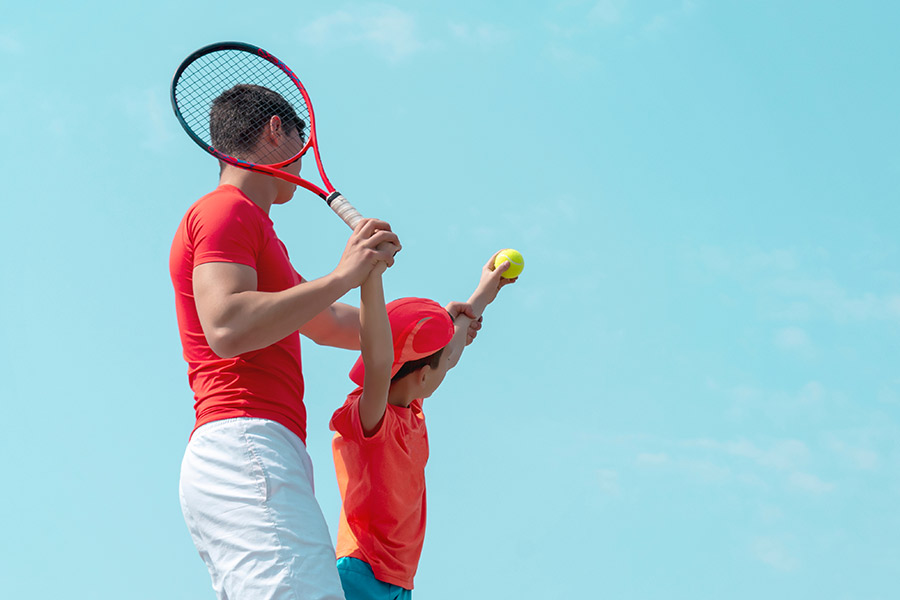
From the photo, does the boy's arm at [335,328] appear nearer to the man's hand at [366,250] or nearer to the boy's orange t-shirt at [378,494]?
the boy's orange t-shirt at [378,494]

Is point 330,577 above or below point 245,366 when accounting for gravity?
below

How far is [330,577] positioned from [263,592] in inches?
9.2

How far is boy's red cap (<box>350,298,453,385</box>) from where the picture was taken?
472 centimetres

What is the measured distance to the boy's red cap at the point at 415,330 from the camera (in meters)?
4.72

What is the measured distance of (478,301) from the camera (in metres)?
5.67

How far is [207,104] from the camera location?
4.52 meters

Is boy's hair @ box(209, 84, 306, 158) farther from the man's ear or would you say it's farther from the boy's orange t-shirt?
the boy's orange t-shirt

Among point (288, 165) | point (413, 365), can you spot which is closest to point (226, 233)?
point (288, 165)

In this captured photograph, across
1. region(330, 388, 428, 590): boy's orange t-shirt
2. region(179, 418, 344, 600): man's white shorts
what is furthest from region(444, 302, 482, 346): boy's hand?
region(179, 418, 344, 600): man's white shorts

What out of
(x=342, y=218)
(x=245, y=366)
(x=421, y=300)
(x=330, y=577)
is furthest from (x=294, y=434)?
(x=421, y=300)

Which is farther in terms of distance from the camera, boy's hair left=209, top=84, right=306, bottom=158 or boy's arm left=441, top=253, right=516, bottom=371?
boy's arm left=441, top=253, right=516, bottom=371

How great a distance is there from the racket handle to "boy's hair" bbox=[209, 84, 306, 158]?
16.6 inches

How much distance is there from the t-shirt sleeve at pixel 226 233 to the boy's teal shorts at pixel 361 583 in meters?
1.50

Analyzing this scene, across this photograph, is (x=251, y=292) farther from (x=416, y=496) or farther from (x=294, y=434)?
(x=416, y=496)
